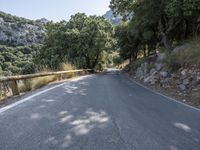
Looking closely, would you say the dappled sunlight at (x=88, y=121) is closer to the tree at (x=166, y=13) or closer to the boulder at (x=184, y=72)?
the boulder at (x=184, y=72)

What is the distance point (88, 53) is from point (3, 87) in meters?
30.7

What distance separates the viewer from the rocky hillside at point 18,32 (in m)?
90.2

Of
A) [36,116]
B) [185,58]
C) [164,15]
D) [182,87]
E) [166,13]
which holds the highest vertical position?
[164,15]

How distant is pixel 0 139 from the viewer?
4.29 metres

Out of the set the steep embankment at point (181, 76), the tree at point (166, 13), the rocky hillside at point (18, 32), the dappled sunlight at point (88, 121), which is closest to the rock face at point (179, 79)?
the steep embankment at point (181, 76)

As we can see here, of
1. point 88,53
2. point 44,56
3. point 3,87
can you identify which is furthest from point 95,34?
point 3,87

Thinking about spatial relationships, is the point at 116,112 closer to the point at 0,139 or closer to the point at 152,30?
the point at 0,139

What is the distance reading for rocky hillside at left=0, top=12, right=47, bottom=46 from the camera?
296 ft

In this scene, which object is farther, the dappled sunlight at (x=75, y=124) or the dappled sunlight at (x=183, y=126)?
the dappled sunlight at (x=183, y=126)

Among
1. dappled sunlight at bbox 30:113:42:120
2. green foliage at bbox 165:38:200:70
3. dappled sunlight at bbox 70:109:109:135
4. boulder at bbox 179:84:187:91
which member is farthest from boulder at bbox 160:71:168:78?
dappled sunlight at bbox 30:113:42:120

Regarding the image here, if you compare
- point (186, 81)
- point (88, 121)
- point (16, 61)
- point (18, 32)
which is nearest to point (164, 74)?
point (186, 81)

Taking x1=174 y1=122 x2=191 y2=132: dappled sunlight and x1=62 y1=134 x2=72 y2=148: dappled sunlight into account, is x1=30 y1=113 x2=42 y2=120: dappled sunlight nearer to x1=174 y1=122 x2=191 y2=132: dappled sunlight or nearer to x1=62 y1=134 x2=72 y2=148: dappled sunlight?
x1=62 y1=134 x2=72 y2=148: dappled sunlight

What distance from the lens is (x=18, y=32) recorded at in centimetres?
9944

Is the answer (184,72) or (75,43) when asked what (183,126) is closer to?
(184,72)
